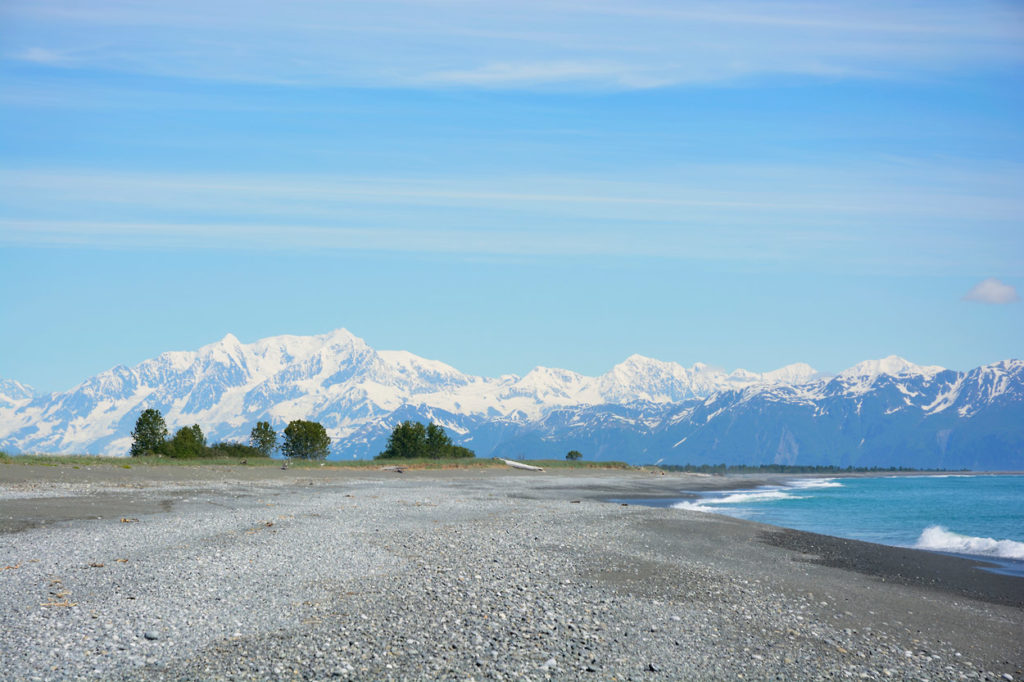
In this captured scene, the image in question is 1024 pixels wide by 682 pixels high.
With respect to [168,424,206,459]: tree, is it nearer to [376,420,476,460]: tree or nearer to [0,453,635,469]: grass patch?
[0,453,635,469]: grass patch

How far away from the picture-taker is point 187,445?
81.5 m

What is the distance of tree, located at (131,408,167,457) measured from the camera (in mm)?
86688

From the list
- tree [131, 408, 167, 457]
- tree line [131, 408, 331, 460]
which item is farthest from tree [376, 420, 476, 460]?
tree [131, 408, 167, 457]

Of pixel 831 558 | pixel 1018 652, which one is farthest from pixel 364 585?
pixel 831 558

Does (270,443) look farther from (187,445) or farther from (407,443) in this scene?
(187,445)

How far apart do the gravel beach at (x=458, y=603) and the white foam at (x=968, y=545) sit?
391 cm

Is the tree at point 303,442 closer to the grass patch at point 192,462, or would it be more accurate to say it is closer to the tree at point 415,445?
the tree at point 415,445

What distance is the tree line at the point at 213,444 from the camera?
82000mm

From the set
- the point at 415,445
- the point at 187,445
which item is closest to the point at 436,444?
the point at 415,445

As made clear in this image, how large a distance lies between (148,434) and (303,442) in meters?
23.1

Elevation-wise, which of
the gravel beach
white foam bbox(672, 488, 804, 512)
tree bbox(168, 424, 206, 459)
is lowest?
white foam bbox(672, 488, 804, 512)

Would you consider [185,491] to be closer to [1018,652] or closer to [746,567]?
[746,567]

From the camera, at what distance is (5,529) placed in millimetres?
22141

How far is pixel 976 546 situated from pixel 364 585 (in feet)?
95.2
